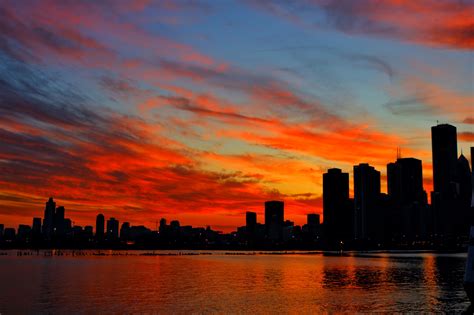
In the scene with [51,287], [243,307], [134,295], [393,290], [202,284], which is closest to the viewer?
[243,307]

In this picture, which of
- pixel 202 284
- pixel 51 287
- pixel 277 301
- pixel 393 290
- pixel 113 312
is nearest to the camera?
pixel 113 312

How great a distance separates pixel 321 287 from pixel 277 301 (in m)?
23.3

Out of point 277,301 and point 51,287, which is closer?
point 277,301

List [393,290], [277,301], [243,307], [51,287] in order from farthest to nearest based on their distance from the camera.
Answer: [51,287], [393,290], [277,301], [243,307]

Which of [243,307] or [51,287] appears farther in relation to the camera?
[51,287]

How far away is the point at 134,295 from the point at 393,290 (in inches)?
1652

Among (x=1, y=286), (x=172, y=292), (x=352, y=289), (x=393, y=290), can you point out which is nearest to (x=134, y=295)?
(x=172, y=292)

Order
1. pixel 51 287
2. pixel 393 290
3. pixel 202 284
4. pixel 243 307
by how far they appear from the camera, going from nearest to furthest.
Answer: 1. pixel 243 307
2. pixel 393 290
3. pixel 51 287
4. pixel 202 284

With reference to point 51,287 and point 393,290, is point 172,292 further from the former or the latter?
point 393,290

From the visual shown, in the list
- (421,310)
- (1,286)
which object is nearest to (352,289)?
(421,310)

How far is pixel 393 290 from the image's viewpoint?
84.6 metres

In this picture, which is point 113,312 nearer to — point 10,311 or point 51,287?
point 10,311

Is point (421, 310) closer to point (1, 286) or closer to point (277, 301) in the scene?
point (277, 301)

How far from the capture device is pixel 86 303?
67.5 meters
